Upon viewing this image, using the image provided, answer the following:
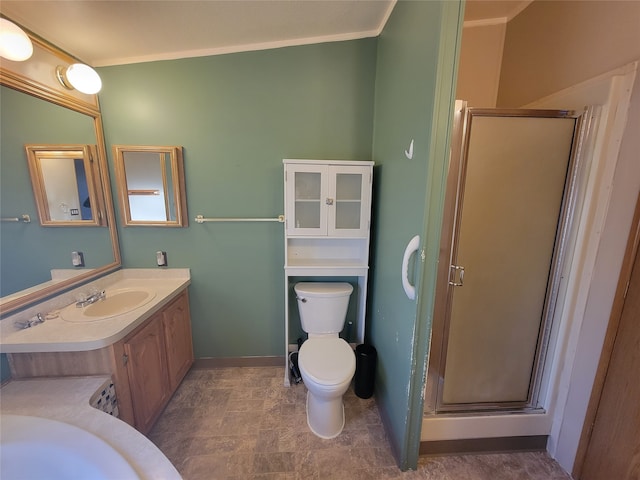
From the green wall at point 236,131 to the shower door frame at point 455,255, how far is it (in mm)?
778

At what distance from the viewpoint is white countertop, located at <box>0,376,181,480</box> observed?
0.84 m

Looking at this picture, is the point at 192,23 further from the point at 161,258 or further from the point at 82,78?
the point at 161,258

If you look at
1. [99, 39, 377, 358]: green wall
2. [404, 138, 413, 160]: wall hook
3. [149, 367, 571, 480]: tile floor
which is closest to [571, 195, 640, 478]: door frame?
[149, 367, 571, 480]: tile floor

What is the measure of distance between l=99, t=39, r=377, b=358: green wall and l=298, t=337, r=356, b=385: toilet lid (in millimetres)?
579

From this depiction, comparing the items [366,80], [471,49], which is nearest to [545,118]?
[471,49]

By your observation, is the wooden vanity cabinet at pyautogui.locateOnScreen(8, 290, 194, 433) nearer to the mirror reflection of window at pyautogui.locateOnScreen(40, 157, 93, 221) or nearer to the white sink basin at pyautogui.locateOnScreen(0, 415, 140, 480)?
the white sink basin at pyautogui.locateOnScreen(0, 415, 140, 480)

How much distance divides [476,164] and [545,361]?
1.21 m

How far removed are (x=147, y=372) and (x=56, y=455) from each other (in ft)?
2.05

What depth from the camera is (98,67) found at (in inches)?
67.4

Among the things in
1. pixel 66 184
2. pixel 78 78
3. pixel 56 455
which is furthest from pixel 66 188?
pixel 56 455

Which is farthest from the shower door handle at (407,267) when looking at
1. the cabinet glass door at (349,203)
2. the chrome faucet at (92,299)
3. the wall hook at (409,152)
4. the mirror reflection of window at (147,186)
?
the chrome faucet at (92,299)

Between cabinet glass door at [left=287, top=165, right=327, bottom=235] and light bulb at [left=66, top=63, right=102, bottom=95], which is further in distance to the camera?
cabinet glass door at [left=287, top=165, right=327, bottom=235]

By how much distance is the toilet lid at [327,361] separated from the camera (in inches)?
57.9

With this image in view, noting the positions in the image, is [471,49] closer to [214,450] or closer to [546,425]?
[546,425]
